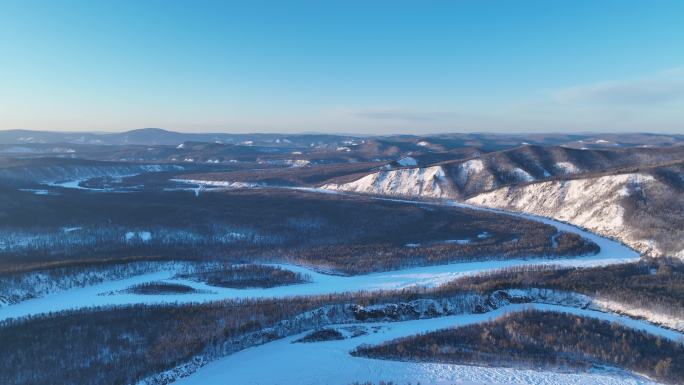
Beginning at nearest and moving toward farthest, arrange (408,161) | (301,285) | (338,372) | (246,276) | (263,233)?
1. (338,372)
2. (301,285)
3. (246,276)
4. (263,233)
5. (408,161)

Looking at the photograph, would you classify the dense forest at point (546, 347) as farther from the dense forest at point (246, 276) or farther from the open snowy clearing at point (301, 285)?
the dense forest at point (246, 276)

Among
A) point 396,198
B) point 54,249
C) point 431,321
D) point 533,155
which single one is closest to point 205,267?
point 54,249

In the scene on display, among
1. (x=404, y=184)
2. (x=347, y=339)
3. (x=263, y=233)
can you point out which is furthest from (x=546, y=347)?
(x=404, y=184)

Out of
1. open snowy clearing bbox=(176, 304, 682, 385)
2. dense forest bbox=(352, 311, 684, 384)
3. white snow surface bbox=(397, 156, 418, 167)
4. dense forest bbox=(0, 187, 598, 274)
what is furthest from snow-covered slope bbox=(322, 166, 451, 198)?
open snowy clearing bbox=(176, 304, 682, 385)

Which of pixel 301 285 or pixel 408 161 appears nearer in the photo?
pixel 301 285

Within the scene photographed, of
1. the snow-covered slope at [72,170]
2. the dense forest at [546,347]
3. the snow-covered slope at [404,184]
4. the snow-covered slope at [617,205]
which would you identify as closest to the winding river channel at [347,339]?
the dense forest at [546,347]

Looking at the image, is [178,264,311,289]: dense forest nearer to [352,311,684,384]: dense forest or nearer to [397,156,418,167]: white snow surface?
[352,311,684,384]: dense forest

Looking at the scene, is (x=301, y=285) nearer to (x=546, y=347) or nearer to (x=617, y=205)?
(x=546, y=347)
